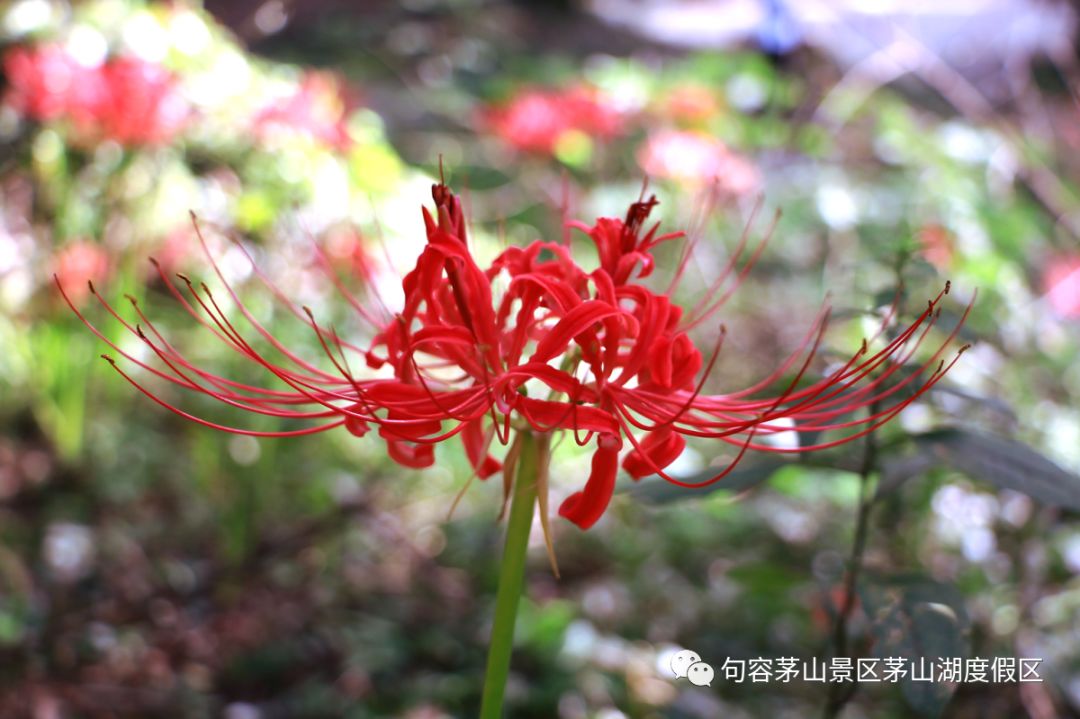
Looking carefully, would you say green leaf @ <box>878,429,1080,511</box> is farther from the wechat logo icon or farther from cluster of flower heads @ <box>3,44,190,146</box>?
cluster of flower heads @ <box>3,44,190,146</box>

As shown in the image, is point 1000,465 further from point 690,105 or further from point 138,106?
point 690,105

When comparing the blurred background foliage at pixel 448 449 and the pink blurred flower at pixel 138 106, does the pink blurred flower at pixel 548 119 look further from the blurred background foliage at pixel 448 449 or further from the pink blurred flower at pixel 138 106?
the pink blurred flower at pixel 138 106

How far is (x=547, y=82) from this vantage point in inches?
127

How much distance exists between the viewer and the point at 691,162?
283cm

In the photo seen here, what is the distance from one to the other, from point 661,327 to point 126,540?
5.78ft

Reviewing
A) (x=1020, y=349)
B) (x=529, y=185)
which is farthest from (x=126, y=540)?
(x=1020, y=349)

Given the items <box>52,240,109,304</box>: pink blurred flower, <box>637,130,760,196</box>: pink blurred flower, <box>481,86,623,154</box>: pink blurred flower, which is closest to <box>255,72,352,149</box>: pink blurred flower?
<box>52,240,109,304</box>: pink blurred flower

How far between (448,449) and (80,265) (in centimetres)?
111

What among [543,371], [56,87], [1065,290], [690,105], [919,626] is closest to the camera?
[543,371]

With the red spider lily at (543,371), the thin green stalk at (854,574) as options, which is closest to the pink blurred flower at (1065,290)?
the thin green stalk at (854,574)

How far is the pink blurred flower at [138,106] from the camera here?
201 centimetres

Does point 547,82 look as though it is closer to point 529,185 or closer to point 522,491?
point 529,185

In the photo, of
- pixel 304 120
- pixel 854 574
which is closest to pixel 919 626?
pixel 854 574

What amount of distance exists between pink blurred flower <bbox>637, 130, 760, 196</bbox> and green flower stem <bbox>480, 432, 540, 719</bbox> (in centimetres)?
223
